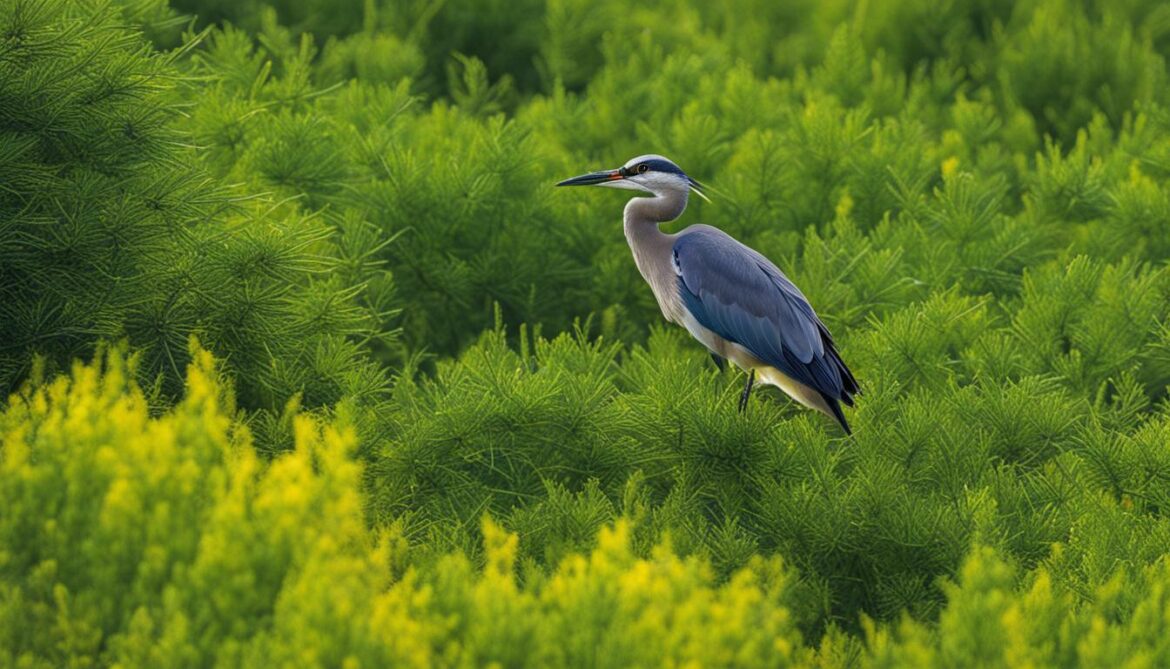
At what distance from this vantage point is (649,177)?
7.08m

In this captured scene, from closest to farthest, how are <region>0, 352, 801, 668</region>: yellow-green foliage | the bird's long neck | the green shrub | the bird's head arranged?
<region>0, 352, 801, 668</region>: yellow-green foliage < the green shrub < the bird's long neck < the bird's head

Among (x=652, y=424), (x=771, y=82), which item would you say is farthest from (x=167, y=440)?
(x=771, y=82)

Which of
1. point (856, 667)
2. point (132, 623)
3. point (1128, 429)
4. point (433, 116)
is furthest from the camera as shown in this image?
point (433, 116)

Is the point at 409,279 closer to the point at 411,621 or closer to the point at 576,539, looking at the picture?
the point at 576,539

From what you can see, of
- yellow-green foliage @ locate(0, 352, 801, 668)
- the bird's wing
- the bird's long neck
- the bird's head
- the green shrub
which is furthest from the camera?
the bird's head

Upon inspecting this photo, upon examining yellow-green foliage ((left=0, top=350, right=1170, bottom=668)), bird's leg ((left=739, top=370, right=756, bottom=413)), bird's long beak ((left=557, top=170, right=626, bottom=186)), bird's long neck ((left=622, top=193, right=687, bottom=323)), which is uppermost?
yellow-green foliage ((left=0, top=350, right=1170, bottom=668))

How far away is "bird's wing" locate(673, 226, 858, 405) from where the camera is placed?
245 inches

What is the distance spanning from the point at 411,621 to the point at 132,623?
0.70 m

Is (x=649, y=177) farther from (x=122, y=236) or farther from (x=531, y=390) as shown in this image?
(x=122, y=236)

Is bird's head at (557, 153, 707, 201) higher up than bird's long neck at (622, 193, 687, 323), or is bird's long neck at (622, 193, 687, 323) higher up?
bird's head at (557, 153, 707, 201)

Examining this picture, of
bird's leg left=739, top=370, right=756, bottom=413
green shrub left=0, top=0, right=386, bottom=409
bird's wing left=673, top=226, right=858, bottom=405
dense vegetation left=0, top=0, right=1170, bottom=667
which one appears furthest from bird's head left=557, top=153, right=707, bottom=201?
green shrub left=0, top=0, right=386, bottom=409

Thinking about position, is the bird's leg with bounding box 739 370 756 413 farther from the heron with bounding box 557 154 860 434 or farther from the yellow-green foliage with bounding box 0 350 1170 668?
the yellow-green foliage with bounding box 0 350 1170 668

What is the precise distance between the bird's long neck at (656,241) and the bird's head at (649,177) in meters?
0.04

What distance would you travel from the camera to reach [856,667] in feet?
16.5
